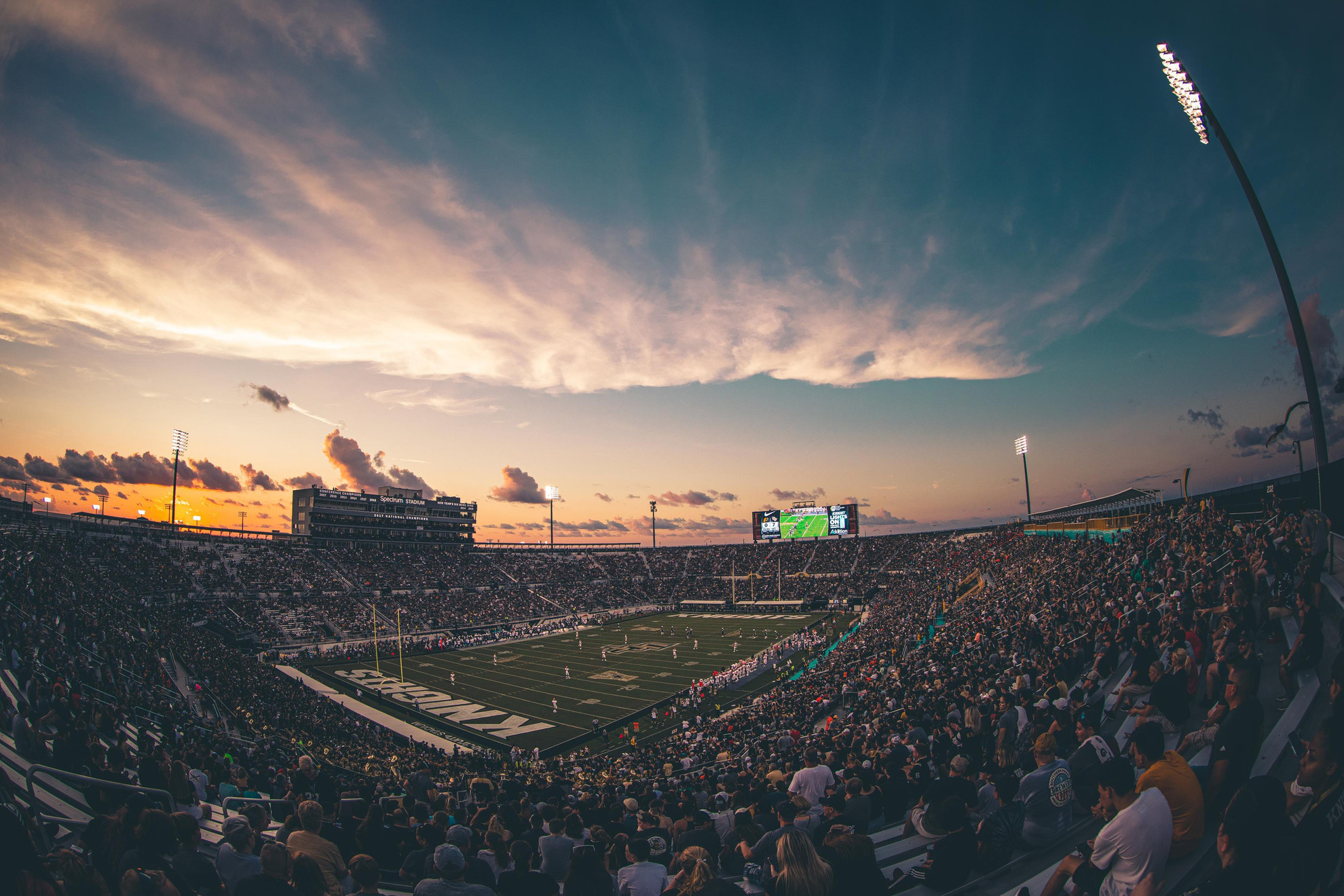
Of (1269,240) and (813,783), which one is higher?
(1269,240)

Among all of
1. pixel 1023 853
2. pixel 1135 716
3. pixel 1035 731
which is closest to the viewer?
pixel 1023 853

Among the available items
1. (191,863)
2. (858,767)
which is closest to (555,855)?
(191,863)

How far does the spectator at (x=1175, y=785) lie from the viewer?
13.8ft

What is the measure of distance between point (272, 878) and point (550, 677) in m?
38.4

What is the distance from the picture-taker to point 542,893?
4812 mm

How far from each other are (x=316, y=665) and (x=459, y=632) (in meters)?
13.9

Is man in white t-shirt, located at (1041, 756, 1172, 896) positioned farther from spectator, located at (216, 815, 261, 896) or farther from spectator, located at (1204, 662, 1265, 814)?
spectator, located at (216, 815, 261, 896)

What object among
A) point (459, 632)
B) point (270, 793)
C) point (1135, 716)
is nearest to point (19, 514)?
point (459, 632)

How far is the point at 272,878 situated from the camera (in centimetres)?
397

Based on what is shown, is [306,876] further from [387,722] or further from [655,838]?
[387,722]

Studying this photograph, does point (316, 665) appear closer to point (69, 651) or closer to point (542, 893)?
point (69, 651)

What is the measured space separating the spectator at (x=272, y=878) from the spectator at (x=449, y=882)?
3.01 ft

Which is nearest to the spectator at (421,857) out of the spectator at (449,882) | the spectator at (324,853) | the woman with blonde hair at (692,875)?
the spectator at (324,853)

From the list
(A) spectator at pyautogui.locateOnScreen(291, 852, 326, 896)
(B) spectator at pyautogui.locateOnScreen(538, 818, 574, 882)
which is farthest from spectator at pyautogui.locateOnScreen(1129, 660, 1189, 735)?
(A) spectator at pyautogui.locateOnScreen(291, 852, 326, 896)
